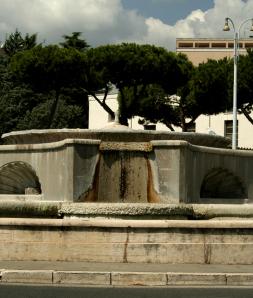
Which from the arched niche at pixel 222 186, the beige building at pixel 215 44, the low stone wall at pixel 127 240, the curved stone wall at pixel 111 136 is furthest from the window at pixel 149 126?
the low stone wall at pixel 127 240

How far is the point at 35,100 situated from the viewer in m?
54.6

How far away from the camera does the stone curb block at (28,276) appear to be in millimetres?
8711

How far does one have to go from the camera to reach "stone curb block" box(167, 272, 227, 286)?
8.71 m

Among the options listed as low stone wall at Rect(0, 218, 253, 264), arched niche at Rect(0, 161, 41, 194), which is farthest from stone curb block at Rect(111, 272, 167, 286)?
arched niche at Rect(0, 161, 41, 194)

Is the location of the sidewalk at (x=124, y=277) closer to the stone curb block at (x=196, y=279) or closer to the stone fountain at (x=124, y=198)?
the stone curb block at (x=196, y=279)

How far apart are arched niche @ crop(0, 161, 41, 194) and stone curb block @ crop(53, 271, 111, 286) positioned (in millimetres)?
3704

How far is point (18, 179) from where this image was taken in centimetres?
1297

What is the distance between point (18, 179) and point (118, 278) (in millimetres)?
4822

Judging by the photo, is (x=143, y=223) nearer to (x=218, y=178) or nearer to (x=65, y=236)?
(x=65, y=236)

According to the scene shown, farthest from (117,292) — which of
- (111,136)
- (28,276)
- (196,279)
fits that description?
(111,136)

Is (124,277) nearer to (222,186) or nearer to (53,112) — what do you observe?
(222,186)

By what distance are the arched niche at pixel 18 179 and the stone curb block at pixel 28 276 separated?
354 centimetres

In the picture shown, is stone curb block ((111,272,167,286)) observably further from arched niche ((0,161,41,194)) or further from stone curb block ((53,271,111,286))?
arched niche ((0,161,41,194))

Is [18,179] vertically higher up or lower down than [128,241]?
higher up
